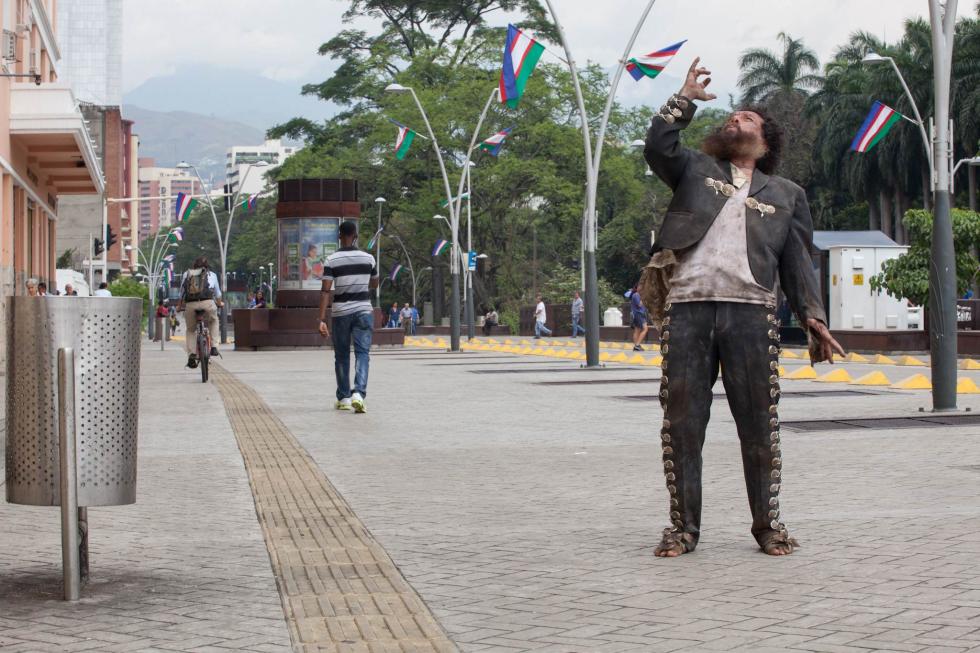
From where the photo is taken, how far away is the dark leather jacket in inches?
246

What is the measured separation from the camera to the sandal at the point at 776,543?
6090mm

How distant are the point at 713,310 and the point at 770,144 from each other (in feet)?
2.71

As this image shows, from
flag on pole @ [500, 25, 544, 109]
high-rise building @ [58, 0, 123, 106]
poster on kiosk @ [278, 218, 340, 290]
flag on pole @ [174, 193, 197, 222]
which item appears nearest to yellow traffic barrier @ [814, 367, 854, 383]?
flag on pole @ [500, 25, 544, 109]

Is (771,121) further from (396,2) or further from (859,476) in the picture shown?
(396,2)

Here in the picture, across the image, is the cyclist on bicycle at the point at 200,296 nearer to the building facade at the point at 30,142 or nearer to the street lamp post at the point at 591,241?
the building facade at the point at 30,142

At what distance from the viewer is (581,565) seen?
5.93 metres

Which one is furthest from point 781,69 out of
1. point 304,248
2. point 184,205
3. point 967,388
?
point 967,388

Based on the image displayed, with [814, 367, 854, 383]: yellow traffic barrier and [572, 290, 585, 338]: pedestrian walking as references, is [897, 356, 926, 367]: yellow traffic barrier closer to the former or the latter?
[814, 367, 854, 383]: yellow traffic barrier

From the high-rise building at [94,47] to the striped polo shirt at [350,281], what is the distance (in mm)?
94540

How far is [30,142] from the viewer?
1180 inches

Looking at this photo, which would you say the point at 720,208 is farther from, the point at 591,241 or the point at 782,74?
the point at 782,74

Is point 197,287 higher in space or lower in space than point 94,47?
lower

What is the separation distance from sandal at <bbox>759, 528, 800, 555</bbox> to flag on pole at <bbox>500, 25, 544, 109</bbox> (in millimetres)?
22142

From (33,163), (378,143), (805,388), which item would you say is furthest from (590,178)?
(378,143)
